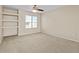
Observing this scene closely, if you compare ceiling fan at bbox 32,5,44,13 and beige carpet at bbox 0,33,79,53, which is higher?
ceiling fan at bbox 32,5,44,13

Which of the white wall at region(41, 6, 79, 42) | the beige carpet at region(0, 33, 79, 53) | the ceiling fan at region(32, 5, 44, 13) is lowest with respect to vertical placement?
the beige carpet at region(0, 33, 79, 53)

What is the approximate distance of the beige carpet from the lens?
1.55m

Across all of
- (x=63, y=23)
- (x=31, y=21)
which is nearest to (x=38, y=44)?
(x=31, y=21)

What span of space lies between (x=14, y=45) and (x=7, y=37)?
0.18m

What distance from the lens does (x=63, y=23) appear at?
5.41 ft

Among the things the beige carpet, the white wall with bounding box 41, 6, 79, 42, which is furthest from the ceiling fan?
the beige carpet

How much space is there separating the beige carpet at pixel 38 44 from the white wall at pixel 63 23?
10 cm

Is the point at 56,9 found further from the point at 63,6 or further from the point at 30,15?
the point at 30,15

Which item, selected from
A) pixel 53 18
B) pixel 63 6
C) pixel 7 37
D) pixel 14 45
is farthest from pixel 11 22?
pixel 63 6

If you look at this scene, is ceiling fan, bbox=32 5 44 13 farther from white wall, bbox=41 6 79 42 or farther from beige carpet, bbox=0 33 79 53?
beige carpet, bbox=0 33 79 53

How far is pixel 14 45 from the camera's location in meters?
1.56

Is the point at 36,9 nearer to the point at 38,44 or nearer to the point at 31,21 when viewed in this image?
the point at 31,21

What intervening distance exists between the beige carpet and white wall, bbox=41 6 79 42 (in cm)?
10
